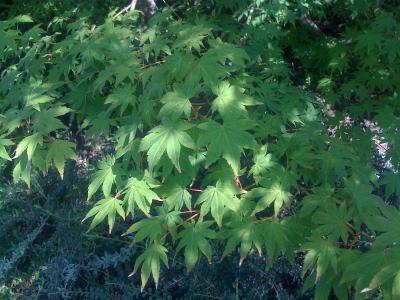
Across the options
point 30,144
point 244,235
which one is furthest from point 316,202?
point 30,144

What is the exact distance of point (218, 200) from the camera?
8.63 ft

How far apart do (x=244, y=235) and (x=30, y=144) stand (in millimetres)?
1060

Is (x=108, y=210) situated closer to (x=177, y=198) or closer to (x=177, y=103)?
(x=177, y=198)

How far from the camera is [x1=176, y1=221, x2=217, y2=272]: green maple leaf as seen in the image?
2617mm

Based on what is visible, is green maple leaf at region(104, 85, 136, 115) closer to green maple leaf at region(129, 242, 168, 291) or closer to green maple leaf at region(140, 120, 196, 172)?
green maple leaf at region(140, 120, 196, 172)

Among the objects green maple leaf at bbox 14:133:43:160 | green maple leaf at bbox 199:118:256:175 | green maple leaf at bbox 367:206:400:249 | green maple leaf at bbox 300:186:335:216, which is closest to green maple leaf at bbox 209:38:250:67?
green maple leaf at bbox 199:118:256:175

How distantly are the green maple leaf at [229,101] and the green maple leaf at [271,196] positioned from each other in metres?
0.35

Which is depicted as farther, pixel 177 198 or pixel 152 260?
pixel 177 198

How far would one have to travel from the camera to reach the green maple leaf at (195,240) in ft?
8.59

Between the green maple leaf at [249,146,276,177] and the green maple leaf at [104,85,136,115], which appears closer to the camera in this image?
the green maple leaf at [249,146,276,177]

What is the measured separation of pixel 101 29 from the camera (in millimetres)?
3508

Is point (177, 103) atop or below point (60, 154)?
atop

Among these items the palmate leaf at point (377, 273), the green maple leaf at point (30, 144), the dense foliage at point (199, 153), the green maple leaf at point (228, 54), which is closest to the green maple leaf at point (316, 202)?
the dense foliage at point (199, 153)

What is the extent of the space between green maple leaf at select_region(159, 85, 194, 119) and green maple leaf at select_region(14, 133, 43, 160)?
0.62m
